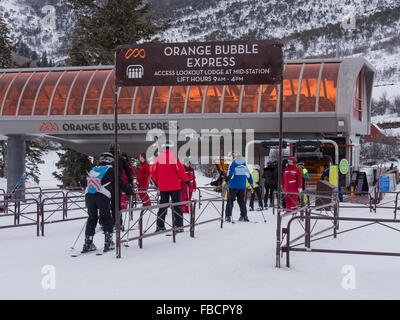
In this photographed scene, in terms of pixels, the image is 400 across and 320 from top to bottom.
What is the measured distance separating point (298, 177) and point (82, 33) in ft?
75.9

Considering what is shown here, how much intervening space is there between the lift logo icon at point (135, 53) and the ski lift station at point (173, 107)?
44.9 ft

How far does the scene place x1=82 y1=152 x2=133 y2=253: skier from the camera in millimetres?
8414

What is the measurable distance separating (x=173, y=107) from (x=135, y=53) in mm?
14578

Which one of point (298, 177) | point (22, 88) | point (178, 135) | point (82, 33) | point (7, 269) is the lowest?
point (7, 269)

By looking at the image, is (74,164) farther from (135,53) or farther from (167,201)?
(135,53)

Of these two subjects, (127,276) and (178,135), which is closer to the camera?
(127,276)

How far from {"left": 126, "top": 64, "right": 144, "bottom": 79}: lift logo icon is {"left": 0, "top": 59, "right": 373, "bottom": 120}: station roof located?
1401 centimetres

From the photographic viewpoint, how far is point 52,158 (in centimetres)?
9625

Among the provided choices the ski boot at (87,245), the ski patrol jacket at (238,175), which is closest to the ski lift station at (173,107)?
the ski patrol jacket at (238,175)

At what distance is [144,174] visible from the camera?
14.5 meters

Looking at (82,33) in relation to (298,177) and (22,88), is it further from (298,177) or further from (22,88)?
(298,177)

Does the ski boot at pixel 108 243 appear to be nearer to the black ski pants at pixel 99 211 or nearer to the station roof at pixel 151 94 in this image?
the black ski pants at pixel 99 211
